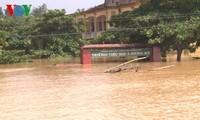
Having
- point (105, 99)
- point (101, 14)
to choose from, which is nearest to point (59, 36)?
point (101, 14)

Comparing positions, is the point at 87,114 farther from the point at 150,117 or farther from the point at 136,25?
the point at 136,25

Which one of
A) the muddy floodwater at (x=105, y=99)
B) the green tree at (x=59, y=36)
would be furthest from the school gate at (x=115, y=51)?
the green tree at (x=59, y=36)

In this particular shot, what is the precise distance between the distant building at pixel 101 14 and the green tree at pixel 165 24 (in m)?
14.5

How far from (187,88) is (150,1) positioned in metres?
19.8

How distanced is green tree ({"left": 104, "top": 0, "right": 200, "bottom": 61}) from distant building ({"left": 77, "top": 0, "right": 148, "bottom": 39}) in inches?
573

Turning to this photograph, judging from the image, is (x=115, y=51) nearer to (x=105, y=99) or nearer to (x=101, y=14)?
(x=105, y=99)

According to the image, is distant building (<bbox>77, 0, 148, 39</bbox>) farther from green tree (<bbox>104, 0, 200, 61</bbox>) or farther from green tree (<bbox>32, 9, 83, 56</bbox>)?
green tree (<bbox>104, 0, 200, 61</bbox>)

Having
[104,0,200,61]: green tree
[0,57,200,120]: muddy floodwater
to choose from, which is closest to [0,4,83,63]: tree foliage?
[104,0,200,61]: green tree

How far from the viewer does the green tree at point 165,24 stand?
29.0m

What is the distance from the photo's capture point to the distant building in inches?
1953

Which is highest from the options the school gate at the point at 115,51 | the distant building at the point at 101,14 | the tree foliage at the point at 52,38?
the distant building at the point at 101,14

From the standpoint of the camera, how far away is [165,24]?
30.0m

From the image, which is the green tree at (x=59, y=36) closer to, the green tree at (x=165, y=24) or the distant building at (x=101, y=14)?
the distant building at (x=101, y=14)

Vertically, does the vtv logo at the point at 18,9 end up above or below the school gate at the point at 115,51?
above
